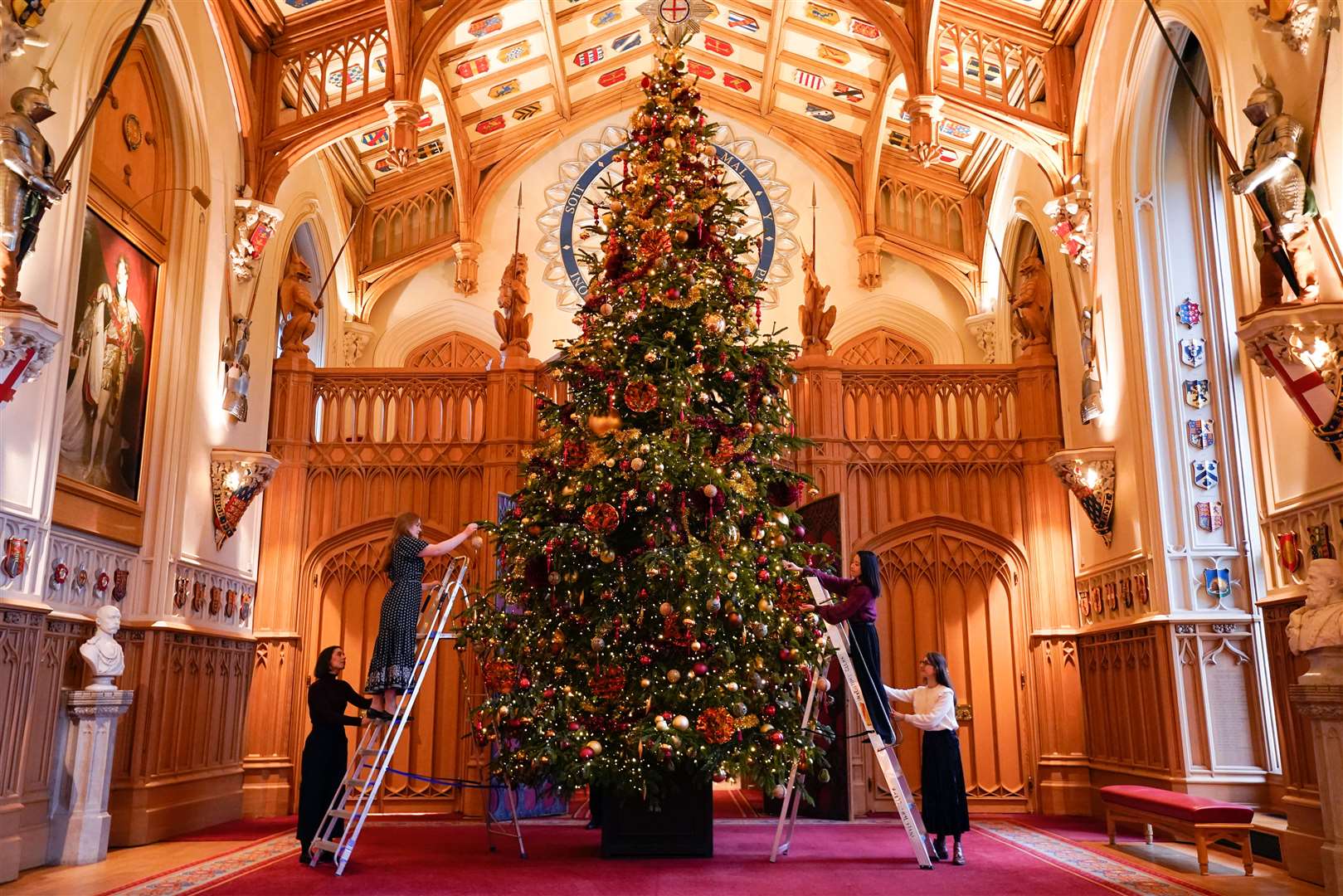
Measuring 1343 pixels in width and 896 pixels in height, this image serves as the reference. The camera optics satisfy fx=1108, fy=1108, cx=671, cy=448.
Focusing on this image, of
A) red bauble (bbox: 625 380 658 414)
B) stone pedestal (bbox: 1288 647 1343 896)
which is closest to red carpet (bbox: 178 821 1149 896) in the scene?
stone pedestal (bbox: 1288 647 1343 896)

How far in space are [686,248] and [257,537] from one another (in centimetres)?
577

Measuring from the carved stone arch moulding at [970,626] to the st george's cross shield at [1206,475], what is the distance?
255 cm

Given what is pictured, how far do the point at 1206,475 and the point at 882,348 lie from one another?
6.24 meters

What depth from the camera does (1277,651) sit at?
720 cm

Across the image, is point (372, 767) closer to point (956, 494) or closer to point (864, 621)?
point (864, 621)

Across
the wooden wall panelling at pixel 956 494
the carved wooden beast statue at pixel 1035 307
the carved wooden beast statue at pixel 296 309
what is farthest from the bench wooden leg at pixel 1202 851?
the carved wooden beast statue at pixel 296 309

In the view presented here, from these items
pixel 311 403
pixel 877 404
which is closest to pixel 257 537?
pixel 311 403

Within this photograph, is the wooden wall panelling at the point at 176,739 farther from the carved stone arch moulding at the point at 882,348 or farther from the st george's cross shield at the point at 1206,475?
the carved stone arch moulding at the point at 882,348

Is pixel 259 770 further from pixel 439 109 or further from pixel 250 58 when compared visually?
pixel 439 109

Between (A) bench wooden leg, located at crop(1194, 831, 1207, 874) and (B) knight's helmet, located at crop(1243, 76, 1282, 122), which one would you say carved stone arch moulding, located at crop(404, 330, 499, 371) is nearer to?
(B) knight's helmet, located at crop(1243, 76, 1282, 122)

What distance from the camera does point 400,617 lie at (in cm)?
716

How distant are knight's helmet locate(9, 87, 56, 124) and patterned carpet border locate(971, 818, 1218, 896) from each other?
7225 mm

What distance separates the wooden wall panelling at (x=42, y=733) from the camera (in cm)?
675

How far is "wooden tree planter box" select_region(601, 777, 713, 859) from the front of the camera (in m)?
6.73
